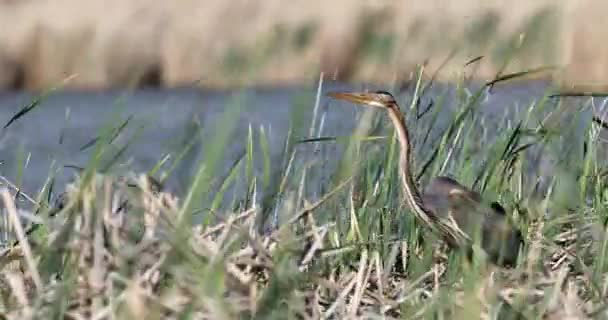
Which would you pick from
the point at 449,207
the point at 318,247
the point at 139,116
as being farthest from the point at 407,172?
the point at 139,116

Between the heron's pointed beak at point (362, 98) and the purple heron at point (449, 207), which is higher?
the heron's pointed beak at point (362, 98)

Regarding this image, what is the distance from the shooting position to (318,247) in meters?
3.12

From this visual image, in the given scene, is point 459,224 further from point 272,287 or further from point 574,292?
point 272,287

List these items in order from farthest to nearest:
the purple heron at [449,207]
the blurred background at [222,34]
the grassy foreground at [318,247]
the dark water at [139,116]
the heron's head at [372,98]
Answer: the blurred background at [222,34], the dark water at [139,116], the heron's head at [372,98], the purple heron at [449,207], the grassy foreground at [318,247]

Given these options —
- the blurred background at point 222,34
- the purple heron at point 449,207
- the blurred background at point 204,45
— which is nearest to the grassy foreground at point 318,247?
the purple heron at point 449,207

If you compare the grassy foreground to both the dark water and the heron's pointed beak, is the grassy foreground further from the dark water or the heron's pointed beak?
the dark water

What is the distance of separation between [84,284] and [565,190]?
1196mm

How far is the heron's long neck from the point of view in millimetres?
3906

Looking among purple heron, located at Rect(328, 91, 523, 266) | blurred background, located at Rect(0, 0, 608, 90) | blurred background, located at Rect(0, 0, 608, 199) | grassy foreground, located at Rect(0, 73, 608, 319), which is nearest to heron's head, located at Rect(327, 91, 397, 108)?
purple heron, located at Rect(328, 91, 523, 266)

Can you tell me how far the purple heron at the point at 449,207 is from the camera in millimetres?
3617

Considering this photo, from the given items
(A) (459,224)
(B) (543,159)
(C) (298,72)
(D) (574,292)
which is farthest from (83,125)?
(D) (574,292)

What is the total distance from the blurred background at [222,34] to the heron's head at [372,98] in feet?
25.3

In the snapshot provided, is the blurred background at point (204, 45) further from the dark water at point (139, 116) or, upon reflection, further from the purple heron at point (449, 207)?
the purple heron at point (449, 207)

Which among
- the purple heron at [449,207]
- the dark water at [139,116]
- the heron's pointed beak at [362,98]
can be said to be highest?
the heron's pointed beak at [362,98]
